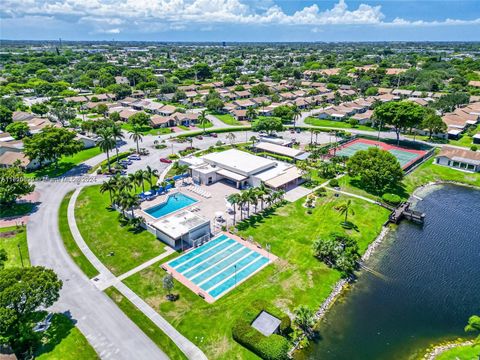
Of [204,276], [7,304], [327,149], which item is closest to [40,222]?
[7,304]

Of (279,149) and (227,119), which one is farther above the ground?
(279,149)

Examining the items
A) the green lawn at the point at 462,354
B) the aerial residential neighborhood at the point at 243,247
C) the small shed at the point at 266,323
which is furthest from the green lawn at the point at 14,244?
the green lawn at the point at 462,354

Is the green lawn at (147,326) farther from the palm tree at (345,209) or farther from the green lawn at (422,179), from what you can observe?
the green lawn at (422,179)

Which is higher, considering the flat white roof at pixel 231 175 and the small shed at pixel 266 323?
the flat white roof at pixel 231 175

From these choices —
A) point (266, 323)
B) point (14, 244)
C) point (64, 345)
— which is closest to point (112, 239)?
point (14, 244)

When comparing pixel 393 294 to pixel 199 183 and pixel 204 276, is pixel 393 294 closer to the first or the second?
pixel 204 276

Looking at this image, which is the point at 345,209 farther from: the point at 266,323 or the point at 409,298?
the point at 266,323
